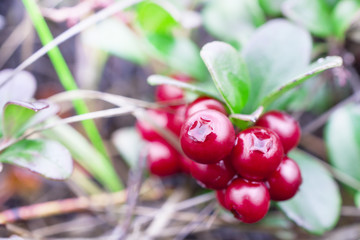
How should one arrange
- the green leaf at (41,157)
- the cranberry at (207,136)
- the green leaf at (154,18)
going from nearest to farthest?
1. the cranberry at (207,136)
2. the green leaf at (41,157)
3. the green leaf at (154,18)

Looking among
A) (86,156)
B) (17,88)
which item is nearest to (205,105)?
(17,88)

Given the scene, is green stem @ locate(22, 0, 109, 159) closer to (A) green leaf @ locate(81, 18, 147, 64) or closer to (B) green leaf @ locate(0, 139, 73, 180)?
(A) green leaf @ locate(81, 18, 147, 64)

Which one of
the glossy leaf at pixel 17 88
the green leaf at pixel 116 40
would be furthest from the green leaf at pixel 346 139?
the glossy leaf at pixel 17 88

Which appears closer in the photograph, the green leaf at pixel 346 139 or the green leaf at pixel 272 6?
the green leaf at pixel 346 139

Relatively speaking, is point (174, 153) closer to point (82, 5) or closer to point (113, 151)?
point (113, 151)

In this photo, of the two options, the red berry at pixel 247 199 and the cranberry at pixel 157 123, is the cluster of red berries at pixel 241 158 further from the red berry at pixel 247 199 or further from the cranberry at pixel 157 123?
the cranberry at pixel 157 123

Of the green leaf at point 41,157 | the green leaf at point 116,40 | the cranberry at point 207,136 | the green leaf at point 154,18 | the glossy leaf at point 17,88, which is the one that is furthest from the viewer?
the green leaf at point 116,40

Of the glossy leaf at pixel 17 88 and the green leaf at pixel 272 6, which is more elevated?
the glossy leaf at pixel 17 88

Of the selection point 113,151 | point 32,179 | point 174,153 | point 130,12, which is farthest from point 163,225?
point 130,12
